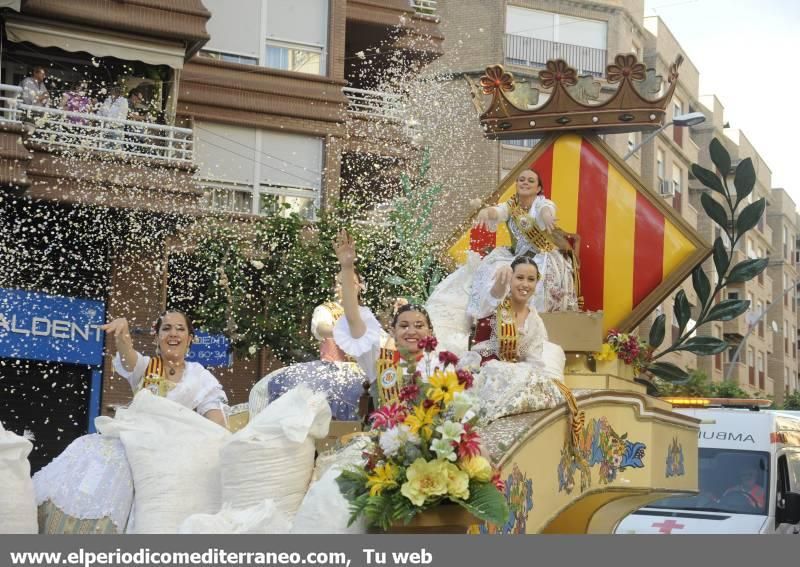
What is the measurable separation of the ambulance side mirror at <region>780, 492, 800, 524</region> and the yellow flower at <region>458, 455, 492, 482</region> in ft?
22.0

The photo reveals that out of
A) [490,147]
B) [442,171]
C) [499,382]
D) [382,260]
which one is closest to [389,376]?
[499,382]

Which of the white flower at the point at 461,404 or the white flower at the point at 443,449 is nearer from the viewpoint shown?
the white flower at the point at 443,449

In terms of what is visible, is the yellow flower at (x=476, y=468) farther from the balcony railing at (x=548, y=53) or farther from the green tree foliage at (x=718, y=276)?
the balcony railing at (x=548, y=53)

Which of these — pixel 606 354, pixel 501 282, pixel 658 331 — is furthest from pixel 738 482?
pixel 501 282

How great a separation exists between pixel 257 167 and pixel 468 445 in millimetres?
18161

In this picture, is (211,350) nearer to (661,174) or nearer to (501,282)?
(501,282)

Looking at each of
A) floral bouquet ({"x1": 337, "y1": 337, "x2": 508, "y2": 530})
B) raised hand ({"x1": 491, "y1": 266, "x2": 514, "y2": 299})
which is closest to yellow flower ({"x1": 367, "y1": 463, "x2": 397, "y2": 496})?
floral bouquet ({"x1": 337, "y1": 337, "x2": 508, "y2": 530})

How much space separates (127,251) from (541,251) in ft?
37.1

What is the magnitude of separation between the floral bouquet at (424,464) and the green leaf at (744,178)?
7.49 metres

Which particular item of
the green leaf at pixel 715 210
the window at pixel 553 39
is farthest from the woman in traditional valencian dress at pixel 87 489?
the window at pixel 553 39

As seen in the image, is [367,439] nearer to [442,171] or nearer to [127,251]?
[127,251]

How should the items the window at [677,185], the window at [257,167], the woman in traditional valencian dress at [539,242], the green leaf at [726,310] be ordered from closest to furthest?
the woman in traditional valencian dress at [539,242]
the green leaf at [726,310]
the window at [257,167]
the window at [677,185]

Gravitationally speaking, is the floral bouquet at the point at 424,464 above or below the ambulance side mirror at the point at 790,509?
above

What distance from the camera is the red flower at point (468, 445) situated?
5363 millimetres
